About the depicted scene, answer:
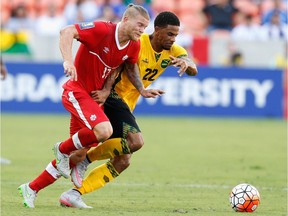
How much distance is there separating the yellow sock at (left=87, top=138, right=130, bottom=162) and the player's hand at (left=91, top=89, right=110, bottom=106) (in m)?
0.47

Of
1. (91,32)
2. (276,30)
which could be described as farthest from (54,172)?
(276,30)

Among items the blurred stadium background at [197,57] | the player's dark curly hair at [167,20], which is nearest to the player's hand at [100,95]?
the player's dark curly hair at [167,20]

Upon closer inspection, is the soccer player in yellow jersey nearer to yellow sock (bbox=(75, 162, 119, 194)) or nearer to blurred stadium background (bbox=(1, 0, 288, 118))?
yellow sock (bbox=(75, 162, 119, 194))

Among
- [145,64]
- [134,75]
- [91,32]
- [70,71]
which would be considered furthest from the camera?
[145,64]

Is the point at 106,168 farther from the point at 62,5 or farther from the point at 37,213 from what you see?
the point at 62,5

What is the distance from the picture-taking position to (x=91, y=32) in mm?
8828

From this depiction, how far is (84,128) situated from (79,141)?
6.3 inches

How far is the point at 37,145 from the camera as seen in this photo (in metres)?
15.5

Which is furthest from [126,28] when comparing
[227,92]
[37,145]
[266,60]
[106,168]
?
[266,60]

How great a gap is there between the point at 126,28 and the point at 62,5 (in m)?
17.2

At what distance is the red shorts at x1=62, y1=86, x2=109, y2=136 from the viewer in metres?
8.71

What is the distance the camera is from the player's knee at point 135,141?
912cm

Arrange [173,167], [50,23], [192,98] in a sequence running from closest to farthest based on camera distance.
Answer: [173,167]
[192,98]
[50,23]

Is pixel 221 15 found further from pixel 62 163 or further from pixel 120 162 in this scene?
pixel 62 163
